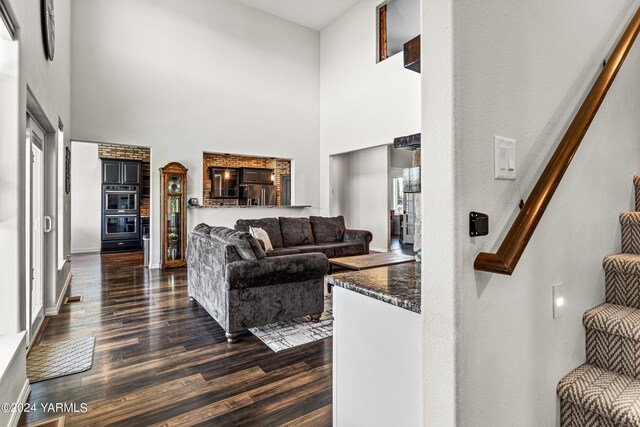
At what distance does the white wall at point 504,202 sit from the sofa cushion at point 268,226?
452cm

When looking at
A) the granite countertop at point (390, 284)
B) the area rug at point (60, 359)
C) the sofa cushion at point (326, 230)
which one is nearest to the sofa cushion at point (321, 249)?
Answer: the sofa cushion at point (326, 230)

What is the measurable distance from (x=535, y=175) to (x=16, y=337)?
260 centimetres

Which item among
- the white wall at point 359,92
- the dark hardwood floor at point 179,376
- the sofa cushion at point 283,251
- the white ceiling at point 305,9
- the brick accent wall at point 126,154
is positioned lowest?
the dark hardwood floor at point 179,376

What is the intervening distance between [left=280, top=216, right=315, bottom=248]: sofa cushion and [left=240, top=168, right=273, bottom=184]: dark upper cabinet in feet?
13.4

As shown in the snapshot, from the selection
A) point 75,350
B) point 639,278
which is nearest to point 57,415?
point 75,350

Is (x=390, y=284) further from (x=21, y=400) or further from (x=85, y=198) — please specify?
(x=85, y=198)

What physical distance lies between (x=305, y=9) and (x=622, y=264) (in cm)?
777

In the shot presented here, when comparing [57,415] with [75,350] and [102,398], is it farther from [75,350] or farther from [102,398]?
[75,350]

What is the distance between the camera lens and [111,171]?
7.97 metres

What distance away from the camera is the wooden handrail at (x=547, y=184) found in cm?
87

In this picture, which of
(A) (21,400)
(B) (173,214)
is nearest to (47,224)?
(A) (21,400)

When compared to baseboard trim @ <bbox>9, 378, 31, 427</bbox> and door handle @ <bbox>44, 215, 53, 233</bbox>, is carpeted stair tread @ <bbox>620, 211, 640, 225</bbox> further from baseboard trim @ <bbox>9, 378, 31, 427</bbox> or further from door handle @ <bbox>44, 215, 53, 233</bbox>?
door handle @ <bbox>44, 215, 53, 233</bbox>

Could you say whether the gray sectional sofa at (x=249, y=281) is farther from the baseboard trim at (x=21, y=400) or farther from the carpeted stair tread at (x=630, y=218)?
the carpeted stair tread at (x=630, y=218)

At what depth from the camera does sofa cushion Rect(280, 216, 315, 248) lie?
576cm
